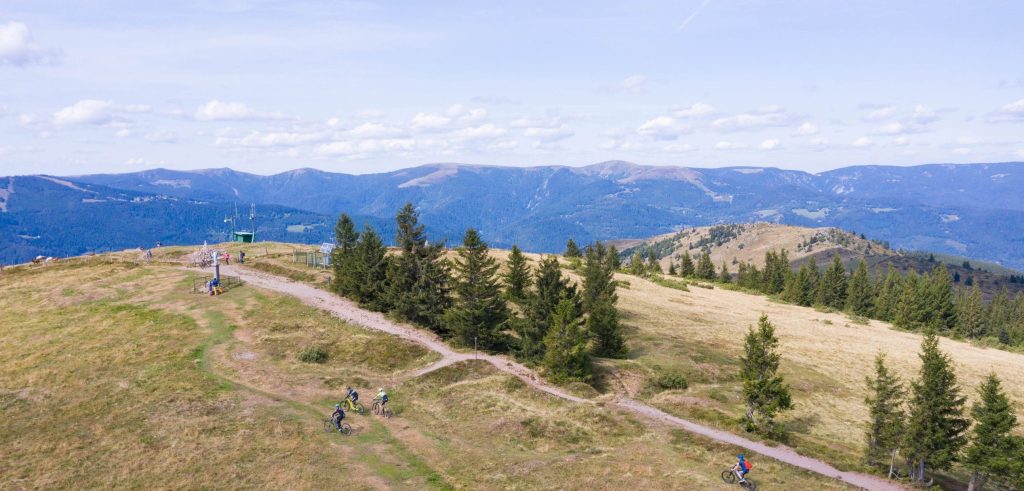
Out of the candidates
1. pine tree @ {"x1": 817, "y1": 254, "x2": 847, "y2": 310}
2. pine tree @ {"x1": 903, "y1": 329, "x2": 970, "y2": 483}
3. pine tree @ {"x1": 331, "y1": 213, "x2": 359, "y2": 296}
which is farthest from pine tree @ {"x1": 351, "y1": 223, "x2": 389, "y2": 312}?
pine tree @ {"x1": 817, "y1": 254, "x2": 847, "y2": 310}

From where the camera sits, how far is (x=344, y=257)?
75312 mm

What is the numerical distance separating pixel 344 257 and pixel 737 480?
56.3 m

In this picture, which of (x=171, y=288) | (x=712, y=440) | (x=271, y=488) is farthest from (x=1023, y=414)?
(x=171, y=288)

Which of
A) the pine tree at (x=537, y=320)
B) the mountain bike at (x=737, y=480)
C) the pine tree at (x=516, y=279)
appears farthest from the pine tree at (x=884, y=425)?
the pine tree at (x=516, y=279)

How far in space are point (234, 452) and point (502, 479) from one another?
1732 centimetres

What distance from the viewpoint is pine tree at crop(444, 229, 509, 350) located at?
5716 cm

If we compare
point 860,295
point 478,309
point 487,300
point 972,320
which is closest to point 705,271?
point 860,295

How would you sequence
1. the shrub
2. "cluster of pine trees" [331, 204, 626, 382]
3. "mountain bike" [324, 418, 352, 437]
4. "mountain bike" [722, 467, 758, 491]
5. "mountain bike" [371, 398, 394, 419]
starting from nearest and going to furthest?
"mountain bike" [722, 467, 758, 491] → "mountain bike" [324, 418, 352, 437] → "mountain bike" [371, 398, 394, 419] → "cluster of pine trees" [331, 204, 626, 382] → the shrub

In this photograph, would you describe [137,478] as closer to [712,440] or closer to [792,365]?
[712,440]

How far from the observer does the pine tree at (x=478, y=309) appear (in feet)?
188

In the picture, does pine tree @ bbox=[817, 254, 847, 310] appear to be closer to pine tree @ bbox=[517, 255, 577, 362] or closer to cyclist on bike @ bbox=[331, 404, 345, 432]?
pine tree @ bbox=[517, 255, 577, 362]

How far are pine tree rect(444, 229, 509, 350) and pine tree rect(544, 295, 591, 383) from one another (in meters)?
8.69

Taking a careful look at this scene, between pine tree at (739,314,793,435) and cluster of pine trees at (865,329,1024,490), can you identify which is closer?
cluster of pine trees at (865,329,1024,490)

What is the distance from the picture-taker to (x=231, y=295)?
74.5 m
